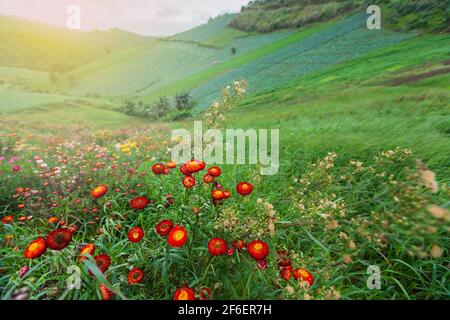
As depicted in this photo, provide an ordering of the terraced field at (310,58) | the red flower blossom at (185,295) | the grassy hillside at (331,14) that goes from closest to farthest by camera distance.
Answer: the red flower blossom at (185,295) → the grassy hillside at (331,14) → the terraced field at (310,58)

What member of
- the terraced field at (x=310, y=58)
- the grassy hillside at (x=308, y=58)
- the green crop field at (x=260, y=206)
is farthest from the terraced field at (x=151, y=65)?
the green crop field at (x=260, y=206)

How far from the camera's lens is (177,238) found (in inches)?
63.2

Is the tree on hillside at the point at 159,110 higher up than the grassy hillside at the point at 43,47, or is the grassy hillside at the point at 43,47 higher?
the grassy hillside at the point at 43,47

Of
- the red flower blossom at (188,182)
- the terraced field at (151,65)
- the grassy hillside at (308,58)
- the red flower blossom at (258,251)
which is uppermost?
the terraced field at (151,65)

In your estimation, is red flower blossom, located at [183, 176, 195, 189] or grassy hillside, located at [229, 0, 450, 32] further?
grassy hillside, located at [229, 0, 450, 32]

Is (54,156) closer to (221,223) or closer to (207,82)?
(221,223)

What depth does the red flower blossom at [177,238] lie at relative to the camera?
62.3 inches

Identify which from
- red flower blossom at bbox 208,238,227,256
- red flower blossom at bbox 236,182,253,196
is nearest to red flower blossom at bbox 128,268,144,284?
red flower blossom at bbox 208,238,227,256

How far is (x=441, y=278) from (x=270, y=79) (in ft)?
48.8

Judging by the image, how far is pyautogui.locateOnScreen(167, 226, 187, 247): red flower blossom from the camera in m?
1.58

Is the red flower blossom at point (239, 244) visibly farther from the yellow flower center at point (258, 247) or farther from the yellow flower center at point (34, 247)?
the yellow flower center at point (34, 247)

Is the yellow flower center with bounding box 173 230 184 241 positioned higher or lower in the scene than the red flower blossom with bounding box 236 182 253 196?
lower

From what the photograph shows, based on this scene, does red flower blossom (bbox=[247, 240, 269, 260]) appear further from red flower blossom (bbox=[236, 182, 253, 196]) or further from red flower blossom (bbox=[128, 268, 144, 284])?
red flower blossom (bbox=[128, 268, 144, 284])
